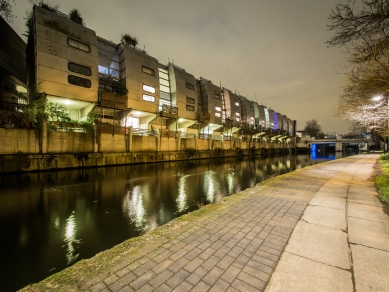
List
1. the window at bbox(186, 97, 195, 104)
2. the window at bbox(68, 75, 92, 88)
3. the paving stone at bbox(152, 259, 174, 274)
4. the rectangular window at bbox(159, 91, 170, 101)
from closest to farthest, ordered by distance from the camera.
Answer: the paving stone at bbox(152, 259, 174, 274), the window at bbox(68, 75, 92, 88), the rectangular window at bbox(159, 91, 170, 101), the window at bbox(186, 97, 195, 104)

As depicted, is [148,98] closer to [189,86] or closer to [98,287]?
[189,86]

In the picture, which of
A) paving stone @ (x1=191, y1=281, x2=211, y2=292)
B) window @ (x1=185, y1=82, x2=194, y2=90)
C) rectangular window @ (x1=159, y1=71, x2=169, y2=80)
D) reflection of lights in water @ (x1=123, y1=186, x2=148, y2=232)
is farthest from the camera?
window @ (x1=185, y1=82, x2=194, y2=90)

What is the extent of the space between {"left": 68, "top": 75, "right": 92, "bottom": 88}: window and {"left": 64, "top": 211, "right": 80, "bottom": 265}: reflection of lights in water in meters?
17.4

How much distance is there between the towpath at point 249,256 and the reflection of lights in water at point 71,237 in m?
1.64

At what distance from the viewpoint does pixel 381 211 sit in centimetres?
441

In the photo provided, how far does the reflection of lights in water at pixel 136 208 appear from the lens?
5427 millimetres

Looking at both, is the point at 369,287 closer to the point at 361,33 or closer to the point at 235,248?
the point at 235,248

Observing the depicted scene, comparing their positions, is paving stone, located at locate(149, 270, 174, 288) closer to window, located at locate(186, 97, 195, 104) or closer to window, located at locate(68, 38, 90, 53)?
window, located at locate(68, 38, 90, 53)

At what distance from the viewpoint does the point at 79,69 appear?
18734 mm

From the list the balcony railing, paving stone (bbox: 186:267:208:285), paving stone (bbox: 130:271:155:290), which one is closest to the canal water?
paving stone (bbox: 130:271:155:290)

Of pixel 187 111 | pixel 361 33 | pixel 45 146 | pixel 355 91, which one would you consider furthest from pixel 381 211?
pixel 187 111

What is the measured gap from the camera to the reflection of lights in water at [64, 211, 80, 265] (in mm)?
3752

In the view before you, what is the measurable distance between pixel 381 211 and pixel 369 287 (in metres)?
3.64

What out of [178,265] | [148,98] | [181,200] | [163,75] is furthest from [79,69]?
[178,265]
